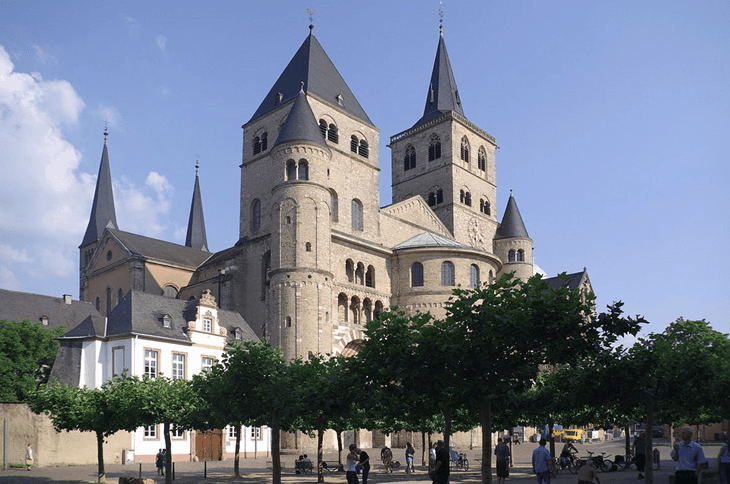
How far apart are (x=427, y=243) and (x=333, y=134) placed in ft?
38.4

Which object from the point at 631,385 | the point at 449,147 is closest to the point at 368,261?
the point at 449,147

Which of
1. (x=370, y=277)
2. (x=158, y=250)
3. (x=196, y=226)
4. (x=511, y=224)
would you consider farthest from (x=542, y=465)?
(x=196, y=226)

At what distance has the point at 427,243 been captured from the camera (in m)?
55.3

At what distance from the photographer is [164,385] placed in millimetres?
26328

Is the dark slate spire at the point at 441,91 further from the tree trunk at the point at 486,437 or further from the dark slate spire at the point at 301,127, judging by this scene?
the tree trunk at the point at 486,437

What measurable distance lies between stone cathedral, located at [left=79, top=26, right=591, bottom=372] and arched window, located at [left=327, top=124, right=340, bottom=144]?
0.26ft

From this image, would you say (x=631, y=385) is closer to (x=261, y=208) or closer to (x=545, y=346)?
(x=545, y=346)

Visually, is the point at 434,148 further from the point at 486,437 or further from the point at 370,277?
the point at 486,437

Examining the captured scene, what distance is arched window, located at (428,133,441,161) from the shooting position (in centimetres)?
7338

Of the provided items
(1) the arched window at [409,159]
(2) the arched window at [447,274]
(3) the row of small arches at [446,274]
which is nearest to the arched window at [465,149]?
(1) the arched window at [409,159]

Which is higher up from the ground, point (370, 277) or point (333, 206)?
point (333, 206)

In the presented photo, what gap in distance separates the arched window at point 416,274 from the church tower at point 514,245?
1963 centimetres

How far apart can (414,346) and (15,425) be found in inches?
1005

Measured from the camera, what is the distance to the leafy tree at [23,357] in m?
42.8
